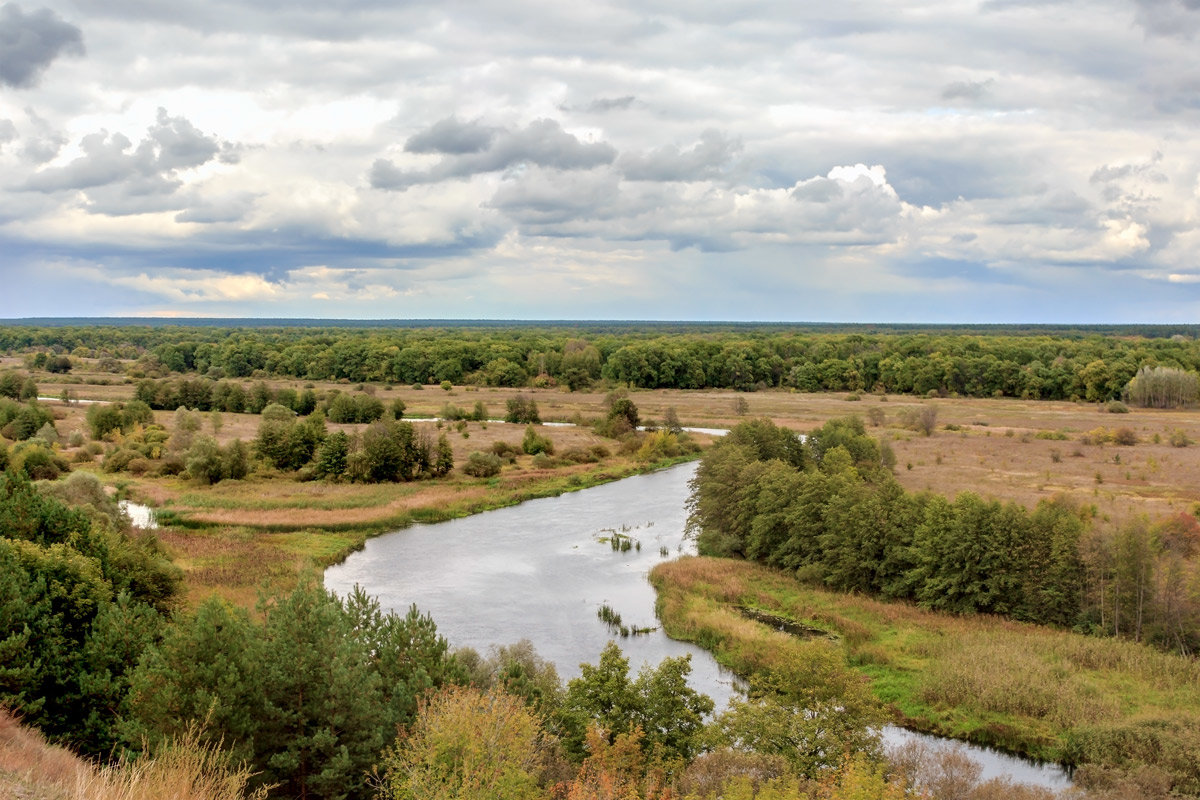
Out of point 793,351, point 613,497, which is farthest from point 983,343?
point 613,497

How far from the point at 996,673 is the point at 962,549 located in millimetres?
7424

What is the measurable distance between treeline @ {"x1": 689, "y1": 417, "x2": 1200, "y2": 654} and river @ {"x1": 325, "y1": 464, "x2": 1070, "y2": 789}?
6.07m

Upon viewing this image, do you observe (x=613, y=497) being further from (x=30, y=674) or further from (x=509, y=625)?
(x=30, y=674)

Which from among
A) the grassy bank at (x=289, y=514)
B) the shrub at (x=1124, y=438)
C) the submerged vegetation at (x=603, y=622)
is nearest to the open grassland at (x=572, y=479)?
the grassy bank at (x=289, y=514)

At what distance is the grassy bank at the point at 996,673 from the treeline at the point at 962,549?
1222mm

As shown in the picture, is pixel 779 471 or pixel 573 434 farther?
pixel 573 434

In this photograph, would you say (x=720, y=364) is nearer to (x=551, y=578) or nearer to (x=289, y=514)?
(x=289, y=514)

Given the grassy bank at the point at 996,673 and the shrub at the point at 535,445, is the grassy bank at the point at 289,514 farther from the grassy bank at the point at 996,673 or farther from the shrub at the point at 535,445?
the grassy bank at the point at 996,673

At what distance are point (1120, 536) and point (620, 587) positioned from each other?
67.7ft

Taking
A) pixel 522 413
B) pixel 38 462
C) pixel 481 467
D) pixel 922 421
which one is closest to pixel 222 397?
pixel 522 413

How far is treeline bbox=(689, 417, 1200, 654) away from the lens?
99.9 feet

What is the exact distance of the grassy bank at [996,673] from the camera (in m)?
23.0

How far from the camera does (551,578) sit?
138 ft

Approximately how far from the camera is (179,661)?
58.0ft
